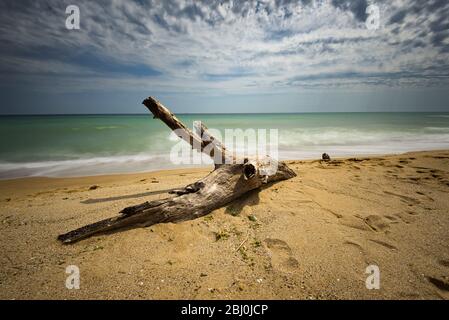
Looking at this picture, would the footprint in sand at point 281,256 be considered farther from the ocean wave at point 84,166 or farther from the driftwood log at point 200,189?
the ocean wave at point 84,166

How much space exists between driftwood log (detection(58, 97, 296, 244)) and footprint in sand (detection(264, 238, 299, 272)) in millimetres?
1105

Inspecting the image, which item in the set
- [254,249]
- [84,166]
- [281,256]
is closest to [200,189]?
[254,249]

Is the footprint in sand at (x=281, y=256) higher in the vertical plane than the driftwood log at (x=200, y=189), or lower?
lower

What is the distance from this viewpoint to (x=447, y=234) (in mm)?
2893

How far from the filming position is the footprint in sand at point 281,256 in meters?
2.38

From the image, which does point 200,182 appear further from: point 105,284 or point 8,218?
point 8,218

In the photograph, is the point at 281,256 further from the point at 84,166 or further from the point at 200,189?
the point at 84,166

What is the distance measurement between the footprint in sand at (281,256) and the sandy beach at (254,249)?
0.04ft

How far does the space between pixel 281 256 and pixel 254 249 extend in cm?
32

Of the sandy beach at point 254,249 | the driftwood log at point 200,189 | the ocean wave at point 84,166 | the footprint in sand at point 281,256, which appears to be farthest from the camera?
the ocean wave at point 84,166

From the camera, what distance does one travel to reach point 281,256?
2557 mm

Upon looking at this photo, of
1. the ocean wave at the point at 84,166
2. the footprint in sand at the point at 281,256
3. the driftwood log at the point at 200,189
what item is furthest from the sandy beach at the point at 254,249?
the ocean wave at the point at 84,166

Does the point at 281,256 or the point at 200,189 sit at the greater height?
the point at 200,189
